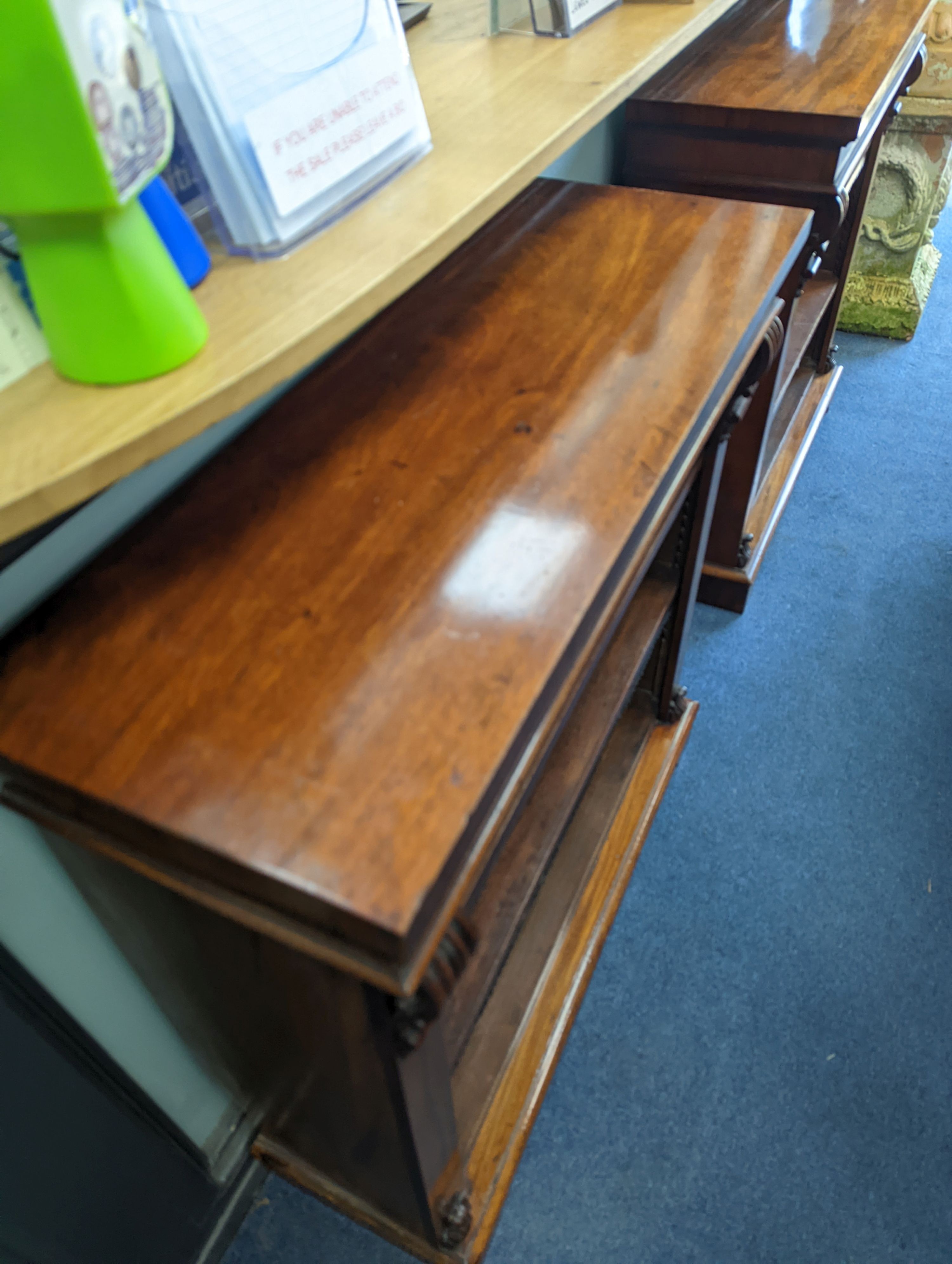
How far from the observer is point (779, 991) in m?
1.22

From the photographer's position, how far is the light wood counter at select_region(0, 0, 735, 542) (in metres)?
0.46

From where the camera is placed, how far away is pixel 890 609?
5.75 ft

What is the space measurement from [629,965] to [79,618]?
1001 mm

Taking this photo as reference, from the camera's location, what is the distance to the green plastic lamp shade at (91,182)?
366mm

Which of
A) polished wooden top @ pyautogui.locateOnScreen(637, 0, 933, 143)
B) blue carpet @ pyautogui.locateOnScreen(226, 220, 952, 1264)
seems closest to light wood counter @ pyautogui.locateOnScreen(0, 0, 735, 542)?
polished wooden top @ pyautogui.locateOnScreen(637, 0, 933, 143)

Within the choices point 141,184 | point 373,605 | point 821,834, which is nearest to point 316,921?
point 373,605

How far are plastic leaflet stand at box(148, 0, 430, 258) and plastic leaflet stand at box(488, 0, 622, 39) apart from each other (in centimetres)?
33

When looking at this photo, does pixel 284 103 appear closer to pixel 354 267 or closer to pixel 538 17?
pixel 354 267

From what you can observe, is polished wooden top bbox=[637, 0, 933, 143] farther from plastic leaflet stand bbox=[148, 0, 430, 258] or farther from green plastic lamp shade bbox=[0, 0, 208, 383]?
green plastic lamp shade bbox=[0, 0, 208, 383]

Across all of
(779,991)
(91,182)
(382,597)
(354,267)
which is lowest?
(779,991)

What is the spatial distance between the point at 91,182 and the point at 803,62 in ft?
4.50

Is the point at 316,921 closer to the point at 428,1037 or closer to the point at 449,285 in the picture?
the point at 428,1037

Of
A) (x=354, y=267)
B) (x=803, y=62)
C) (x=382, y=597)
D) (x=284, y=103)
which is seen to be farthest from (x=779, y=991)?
(x=803, y=62)

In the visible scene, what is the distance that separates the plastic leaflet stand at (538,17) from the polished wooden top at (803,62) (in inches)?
16.3
